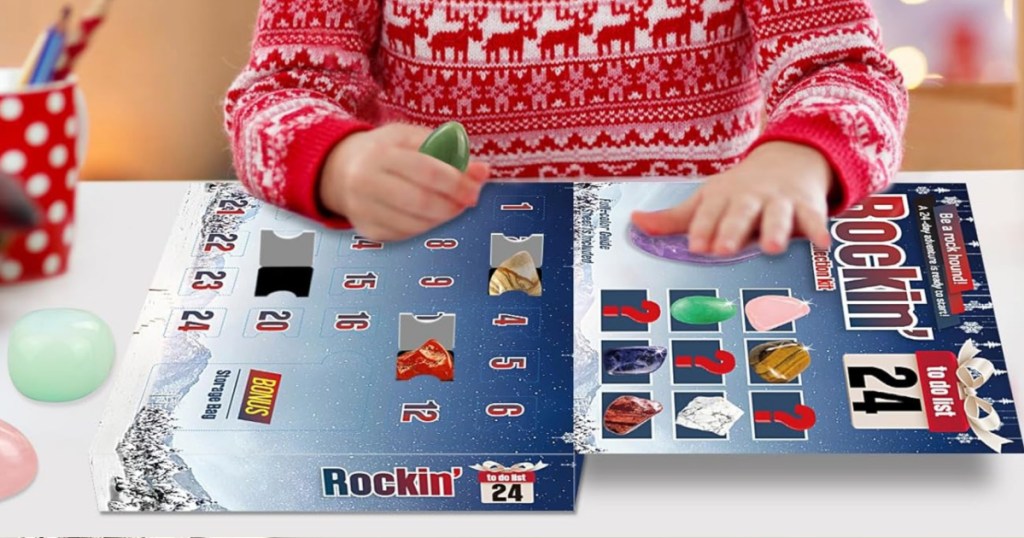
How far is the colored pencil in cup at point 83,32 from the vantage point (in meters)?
0.33

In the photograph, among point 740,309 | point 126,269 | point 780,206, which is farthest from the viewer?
point 126,269

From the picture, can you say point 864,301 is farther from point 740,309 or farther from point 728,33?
point 728,33

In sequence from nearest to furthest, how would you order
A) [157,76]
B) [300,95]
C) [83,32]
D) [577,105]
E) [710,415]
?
[83,32], [710,415], [300,95], [577,105], [157,76]

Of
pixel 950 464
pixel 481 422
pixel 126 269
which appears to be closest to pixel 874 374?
pixel 950 464

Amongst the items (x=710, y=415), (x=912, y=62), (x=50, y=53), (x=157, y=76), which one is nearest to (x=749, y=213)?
(x=710, y=415)

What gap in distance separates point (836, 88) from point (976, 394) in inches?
5.9

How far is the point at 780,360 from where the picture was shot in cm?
47

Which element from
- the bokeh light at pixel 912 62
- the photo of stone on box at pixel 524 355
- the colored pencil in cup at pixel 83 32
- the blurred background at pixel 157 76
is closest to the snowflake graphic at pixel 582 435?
the photo of stone on box at pixel 524 355

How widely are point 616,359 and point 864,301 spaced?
4.4 inches

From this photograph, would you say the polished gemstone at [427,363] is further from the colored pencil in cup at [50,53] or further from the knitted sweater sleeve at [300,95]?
the colored pencil in cup at [50,53]

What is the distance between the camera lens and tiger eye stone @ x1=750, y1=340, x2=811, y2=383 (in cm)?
46

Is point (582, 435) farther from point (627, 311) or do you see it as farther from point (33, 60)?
point (33, 60)

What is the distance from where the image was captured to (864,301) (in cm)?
50

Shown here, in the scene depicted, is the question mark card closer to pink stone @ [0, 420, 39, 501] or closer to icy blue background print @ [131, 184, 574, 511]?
icy blue background print @ [131, 184, 574, 511]
